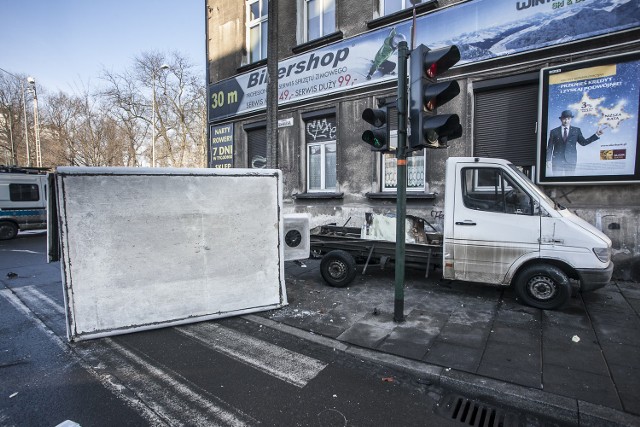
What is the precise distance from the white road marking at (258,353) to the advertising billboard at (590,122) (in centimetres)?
651

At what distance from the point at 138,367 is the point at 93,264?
1.51m

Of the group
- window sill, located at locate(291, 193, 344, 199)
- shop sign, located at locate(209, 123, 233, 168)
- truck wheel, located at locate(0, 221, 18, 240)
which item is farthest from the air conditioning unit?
truck wheel, located at locate(0, 221, 18, 240)

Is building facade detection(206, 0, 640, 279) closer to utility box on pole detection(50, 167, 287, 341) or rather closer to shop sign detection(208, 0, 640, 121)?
shop sign detection(208, 0, 640, 121)

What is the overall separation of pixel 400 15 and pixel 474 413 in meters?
9.21

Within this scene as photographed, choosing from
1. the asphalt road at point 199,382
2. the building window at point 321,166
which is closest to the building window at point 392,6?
the building window at point 321,166

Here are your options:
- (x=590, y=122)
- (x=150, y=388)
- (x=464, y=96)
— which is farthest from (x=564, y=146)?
(x=150, y=388)

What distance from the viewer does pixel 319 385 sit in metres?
3.23

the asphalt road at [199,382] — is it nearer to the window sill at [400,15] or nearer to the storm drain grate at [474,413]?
the storm drain grate at [474,413]

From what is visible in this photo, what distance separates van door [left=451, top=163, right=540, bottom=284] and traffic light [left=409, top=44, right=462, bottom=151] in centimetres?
163

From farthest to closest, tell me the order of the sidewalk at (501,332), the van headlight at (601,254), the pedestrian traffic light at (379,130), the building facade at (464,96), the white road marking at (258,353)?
the building facade at (464,96) → the van headlight at (601,254) → the pedestrian traffic light at (379,130) → the white road marking at (258,353) → the sidewalk at (501,332)

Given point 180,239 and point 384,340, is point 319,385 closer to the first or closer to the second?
point 384,340

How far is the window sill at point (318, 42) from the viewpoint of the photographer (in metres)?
10.1

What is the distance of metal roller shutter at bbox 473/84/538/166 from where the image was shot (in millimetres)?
7582

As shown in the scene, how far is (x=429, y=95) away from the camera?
408 cm
